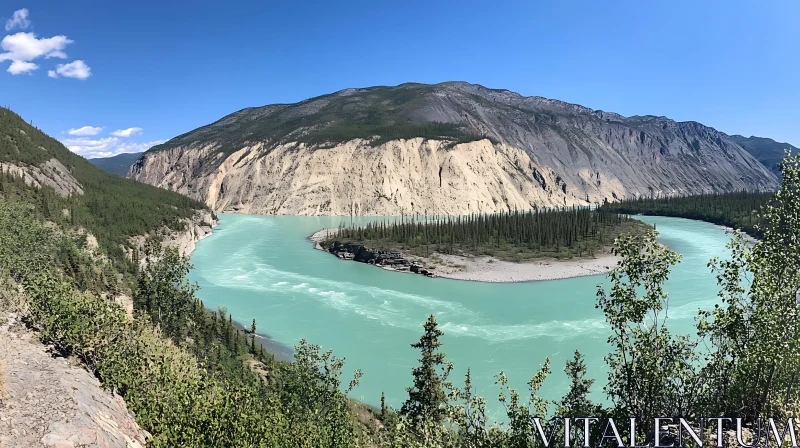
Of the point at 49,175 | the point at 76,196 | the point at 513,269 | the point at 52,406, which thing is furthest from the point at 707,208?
the point at 52,406

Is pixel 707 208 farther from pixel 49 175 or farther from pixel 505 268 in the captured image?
pixel 49 175

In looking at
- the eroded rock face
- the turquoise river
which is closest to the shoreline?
the turquoise river

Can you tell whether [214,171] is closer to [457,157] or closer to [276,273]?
[457,157]

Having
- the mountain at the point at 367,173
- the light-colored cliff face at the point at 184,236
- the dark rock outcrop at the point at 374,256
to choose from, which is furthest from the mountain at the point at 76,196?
the mountain at the point at 367,173

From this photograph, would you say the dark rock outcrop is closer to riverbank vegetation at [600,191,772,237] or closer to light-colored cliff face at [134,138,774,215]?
light-colored cliff face at [134,138,774,215]

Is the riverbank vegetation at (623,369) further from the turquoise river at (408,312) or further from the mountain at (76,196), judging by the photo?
the mountain at (76,196)

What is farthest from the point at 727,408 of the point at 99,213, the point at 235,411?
the point at 99,213
